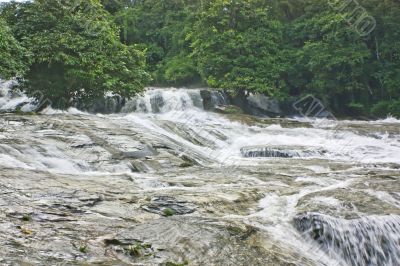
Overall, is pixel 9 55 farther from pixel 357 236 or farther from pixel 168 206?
pixel 357 236

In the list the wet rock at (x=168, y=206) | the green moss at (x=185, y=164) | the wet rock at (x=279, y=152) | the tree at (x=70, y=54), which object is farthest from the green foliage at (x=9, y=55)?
the wet rock at (x=168, y=206)

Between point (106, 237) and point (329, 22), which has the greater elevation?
point (329, 22)

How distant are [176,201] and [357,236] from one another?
2.61 meters

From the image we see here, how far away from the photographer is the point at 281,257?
191 inches

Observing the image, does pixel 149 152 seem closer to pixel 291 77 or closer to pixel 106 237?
pixel 106 237

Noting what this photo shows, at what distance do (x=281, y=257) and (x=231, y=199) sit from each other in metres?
2.19

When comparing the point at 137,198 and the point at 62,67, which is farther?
the point at 62,67

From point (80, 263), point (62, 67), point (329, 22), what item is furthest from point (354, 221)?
point (329, 22)

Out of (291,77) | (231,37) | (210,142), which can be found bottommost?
(210,142)

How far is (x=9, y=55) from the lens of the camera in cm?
1406

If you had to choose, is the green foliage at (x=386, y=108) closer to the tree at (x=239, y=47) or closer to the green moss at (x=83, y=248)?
the tree at (x=239, y=47)

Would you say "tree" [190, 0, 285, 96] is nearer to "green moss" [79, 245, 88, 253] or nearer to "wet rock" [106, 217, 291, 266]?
"wet rock" [106, 217, 291, 266]

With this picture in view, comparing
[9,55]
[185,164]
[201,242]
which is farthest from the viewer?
[9,55]

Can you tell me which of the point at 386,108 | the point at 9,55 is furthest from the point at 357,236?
the point at 386,108
